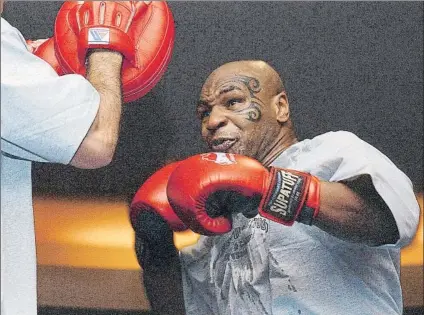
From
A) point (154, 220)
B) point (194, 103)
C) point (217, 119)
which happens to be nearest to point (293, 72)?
point (194, 103)

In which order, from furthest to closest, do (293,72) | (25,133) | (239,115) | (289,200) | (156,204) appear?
(293,72)
(239,115)
(156,204)
(289,200)
(25,133)

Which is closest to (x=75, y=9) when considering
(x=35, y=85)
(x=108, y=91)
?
(x=108, y=91)

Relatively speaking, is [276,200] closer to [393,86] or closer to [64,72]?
[64,72]

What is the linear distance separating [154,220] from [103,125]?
577mm

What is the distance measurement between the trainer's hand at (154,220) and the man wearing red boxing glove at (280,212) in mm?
82

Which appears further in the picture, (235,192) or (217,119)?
(217,119)

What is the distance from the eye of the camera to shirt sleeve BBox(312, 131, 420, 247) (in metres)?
1.37

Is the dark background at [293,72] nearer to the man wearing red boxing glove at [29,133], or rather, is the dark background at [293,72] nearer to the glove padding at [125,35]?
the glove padding at [125,35]

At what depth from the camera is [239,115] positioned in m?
1.78

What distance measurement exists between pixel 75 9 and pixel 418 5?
118 cm

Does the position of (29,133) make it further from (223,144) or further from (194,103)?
(194,103)

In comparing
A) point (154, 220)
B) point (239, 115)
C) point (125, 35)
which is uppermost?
point (125, 35)

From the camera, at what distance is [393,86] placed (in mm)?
2295

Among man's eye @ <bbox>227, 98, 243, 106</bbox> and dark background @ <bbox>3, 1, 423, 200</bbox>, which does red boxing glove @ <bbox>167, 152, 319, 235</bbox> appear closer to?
man's eye @ <bbox>227, 98, 243, 106</bbox>
